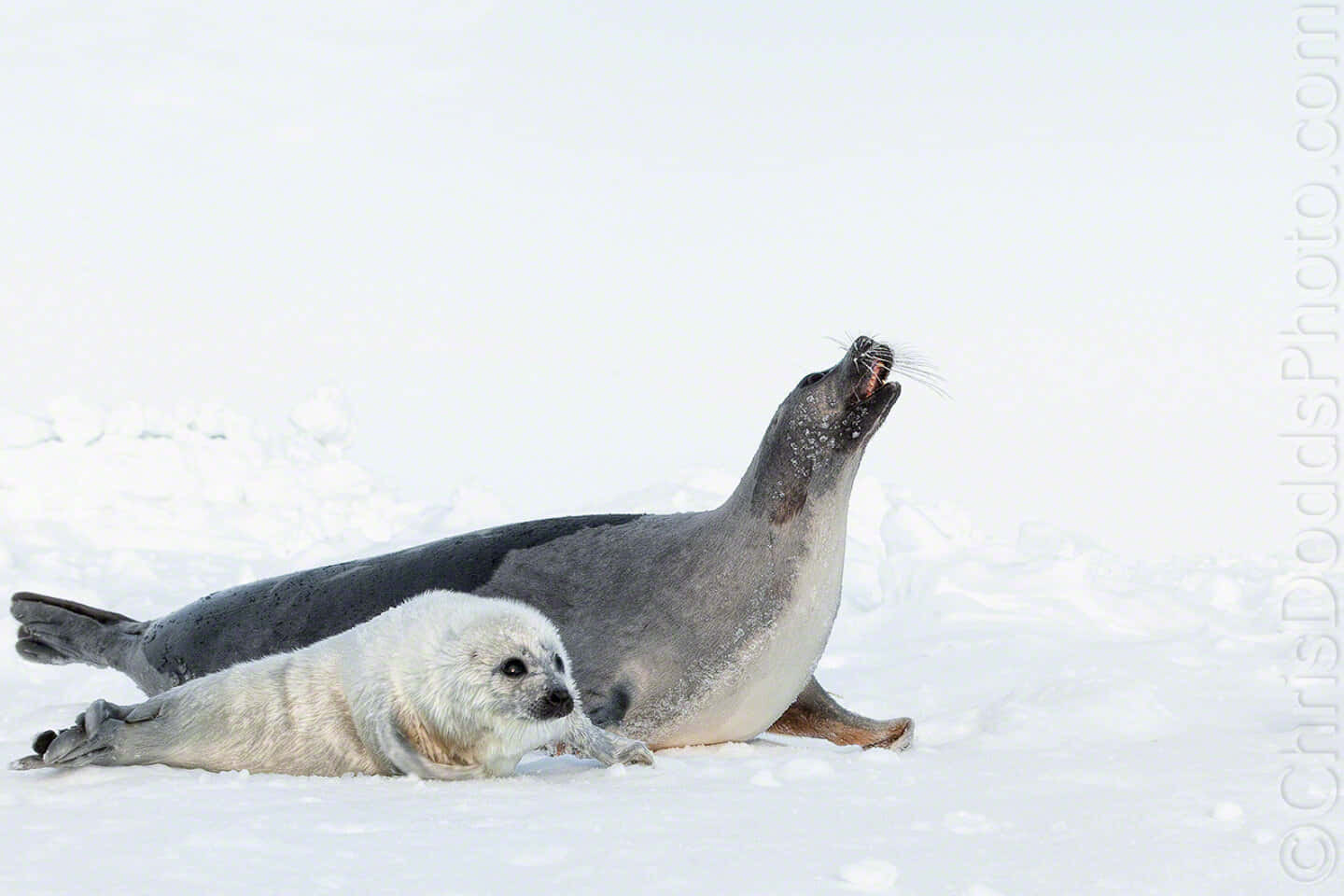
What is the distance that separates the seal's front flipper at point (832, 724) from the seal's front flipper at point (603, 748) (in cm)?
117

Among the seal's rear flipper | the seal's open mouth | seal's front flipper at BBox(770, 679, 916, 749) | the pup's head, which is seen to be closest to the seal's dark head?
the seal's open mouth

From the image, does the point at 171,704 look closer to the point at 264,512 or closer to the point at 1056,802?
the point at 1056,802

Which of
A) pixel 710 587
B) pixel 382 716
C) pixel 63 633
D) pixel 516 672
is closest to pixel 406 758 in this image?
pixel 382 716

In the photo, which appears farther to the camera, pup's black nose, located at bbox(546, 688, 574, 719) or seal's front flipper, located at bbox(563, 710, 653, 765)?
seal's front flipper, located at bbox(563, 710, 653, 765)

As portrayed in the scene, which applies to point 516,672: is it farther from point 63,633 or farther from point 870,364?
point 63,633

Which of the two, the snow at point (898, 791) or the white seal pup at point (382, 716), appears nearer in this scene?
the snow at point (898, 791)

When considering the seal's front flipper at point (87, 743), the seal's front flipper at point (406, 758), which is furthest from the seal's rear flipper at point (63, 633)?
the seal's front flipper at point (406, 758)

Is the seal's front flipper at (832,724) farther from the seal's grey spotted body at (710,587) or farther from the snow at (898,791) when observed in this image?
the snow at (898,791)

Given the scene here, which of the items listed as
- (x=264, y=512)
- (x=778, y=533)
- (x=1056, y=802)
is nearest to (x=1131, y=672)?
(x=778, y=533)

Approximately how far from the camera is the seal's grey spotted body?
4.38 metres

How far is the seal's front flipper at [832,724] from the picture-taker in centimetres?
473

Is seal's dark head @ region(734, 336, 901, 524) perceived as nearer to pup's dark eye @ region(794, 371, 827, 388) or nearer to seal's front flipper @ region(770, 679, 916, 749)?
pup's dark eye @ region(794, 371, 827, 388)

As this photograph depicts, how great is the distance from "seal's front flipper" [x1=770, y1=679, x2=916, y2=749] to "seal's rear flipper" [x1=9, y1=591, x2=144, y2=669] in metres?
2.66

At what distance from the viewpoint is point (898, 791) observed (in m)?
3.33
